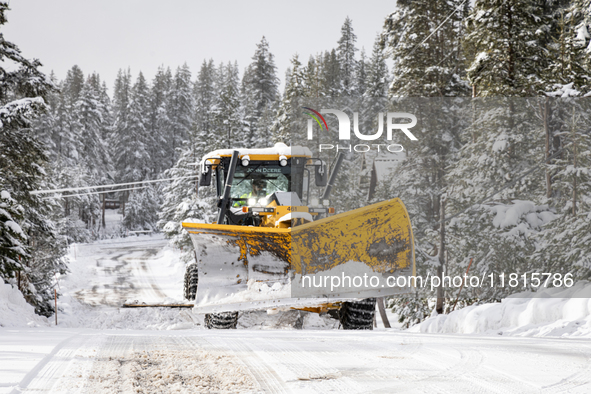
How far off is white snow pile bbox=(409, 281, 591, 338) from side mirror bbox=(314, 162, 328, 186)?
3.08m

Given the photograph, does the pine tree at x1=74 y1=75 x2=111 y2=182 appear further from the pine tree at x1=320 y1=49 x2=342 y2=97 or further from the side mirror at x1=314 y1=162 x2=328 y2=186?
the side mirror at x1=314 y1=162 x2=328 y2=186

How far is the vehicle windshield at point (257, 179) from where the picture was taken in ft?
27.6

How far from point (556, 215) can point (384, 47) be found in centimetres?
979

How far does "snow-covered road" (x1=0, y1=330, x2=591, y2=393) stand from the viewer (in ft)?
9.63

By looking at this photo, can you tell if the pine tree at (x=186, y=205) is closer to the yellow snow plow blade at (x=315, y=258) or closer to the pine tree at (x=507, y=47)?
the pine tree at (x=507, y=47)

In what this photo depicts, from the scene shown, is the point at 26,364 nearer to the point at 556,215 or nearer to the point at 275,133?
the point at 556,215

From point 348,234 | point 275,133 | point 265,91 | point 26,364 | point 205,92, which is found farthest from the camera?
point 205,92

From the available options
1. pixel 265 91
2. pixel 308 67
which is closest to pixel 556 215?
pixel 308 67

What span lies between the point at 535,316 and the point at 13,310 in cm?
859

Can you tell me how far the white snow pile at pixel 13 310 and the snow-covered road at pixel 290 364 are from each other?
323 centimetres

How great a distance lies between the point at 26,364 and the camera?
→ 10.7 ft

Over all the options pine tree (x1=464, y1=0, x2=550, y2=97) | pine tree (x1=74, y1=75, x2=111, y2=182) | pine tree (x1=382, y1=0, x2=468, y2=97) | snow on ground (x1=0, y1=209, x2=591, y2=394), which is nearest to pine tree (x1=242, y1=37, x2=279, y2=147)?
pine tree (x1=74, y1=75, x2=111, y2=182)

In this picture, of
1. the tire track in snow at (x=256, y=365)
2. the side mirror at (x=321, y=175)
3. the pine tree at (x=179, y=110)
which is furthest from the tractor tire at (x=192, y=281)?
the pine tree at (x=179, y=110)

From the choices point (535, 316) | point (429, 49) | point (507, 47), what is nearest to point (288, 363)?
point (535, 316)
